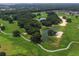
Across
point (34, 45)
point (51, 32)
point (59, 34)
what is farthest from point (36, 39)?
point (59, 34)

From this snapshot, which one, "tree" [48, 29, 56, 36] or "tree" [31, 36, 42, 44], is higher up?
"tree" [48, 29, 56, 36]

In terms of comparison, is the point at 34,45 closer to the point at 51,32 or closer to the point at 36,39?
the point at 36,39

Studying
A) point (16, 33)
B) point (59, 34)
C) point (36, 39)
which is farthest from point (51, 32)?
point (16, 33)

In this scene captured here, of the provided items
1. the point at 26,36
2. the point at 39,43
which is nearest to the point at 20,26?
the point at 26,36

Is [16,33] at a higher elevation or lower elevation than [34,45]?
higher

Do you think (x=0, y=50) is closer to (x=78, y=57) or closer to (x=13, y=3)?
(x=13, y=3)

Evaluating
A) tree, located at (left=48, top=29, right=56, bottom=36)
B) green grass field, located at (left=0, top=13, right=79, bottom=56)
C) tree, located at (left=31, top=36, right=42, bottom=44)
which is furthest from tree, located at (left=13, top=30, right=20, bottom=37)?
tree, located at (left=48, top=29, right=56, bottom=36)

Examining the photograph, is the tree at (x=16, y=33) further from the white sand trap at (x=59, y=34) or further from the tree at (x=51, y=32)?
the white sand trap at (x=59, y=34)

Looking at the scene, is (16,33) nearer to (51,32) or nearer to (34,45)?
(34,45)

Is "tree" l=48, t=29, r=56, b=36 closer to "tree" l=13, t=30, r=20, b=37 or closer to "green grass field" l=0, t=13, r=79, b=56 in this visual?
"green grass field" l=0, t=13, r=79, b=56

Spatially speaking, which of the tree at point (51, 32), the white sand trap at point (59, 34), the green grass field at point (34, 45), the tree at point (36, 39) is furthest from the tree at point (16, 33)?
the white sand trap at point (59, 34)

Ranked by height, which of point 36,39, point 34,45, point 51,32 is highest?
point 51,32
